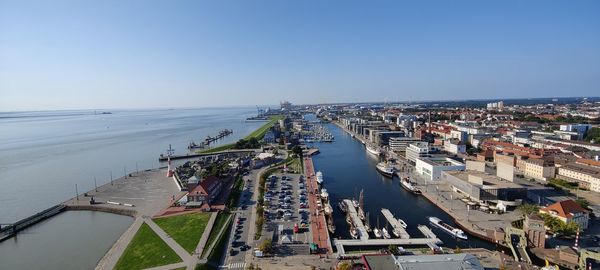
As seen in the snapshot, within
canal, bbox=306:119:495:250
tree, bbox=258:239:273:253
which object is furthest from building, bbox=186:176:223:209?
canal, bbox=306:119:495:250

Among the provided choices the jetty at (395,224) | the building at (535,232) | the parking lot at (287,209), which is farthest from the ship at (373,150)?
the building at (535,232)

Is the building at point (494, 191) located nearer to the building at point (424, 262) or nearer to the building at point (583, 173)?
the building at point (583, 173)

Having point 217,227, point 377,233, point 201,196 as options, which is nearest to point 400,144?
point 377,233

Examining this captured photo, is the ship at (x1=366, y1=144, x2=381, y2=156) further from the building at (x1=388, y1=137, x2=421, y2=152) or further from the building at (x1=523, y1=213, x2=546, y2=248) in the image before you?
the building at (x1=523, y1=213, x2=546, y2=248)

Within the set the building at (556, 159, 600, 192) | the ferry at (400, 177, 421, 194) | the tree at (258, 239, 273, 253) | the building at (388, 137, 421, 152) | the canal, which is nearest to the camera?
the tree at (258, 239, 273, 253)

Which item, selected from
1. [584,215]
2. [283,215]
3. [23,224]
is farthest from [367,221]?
[23,224]

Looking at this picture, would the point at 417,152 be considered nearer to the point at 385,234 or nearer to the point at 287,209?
the point at 287,209
